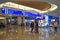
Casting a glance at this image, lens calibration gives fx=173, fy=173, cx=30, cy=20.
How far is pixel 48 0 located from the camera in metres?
13.0

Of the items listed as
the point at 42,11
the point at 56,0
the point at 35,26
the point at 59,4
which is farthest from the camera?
the point at 42,11

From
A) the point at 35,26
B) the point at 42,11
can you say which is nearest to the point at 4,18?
the point at 42,11

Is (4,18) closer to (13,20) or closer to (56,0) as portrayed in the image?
(13,20)

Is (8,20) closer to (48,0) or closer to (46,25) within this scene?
(46,25)

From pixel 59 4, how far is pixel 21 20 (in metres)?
30.7

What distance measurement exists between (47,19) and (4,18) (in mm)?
16843

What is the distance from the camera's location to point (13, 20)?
158 ft

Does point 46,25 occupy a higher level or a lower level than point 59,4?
lower

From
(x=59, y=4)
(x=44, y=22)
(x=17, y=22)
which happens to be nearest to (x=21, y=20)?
(x=17, y=22)

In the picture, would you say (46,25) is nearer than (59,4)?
No

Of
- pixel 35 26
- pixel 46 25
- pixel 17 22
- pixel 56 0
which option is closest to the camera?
pixel 56 0

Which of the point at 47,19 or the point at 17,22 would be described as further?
the point at 17,22

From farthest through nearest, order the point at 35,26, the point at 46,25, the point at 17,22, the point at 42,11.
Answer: the point at 17,22 < the point at 46,25 < the point at 42,11 < the point at 35,26

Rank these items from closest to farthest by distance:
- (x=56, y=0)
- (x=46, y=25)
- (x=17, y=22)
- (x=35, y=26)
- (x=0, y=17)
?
(x=56, y=0), (x=35, y=26), (x=46, y=25), (x=0, y=17), (x=17, y=22)
